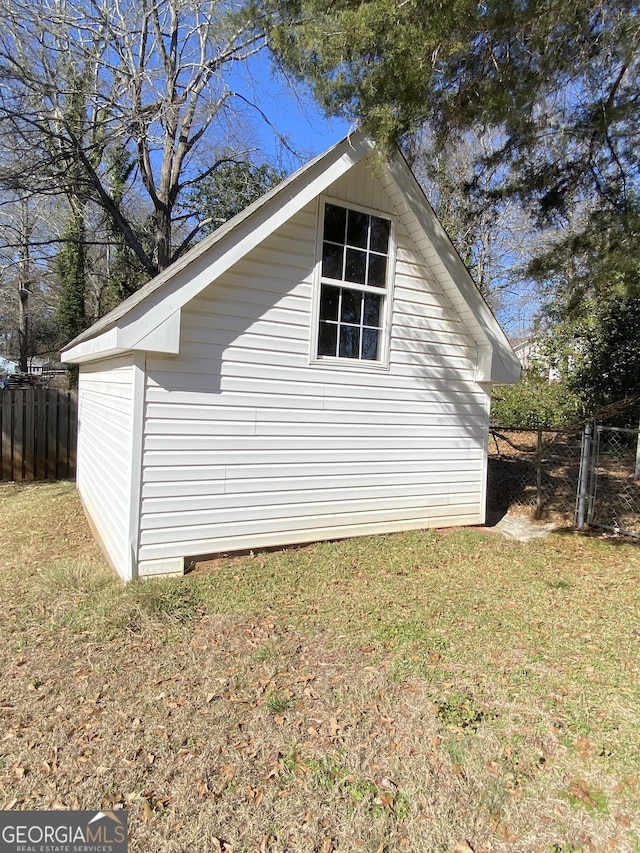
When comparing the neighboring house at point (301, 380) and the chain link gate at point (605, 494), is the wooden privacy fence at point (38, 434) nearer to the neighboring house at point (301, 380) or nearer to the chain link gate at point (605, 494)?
the neighboring house at point (301, 380)

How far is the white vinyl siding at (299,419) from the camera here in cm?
509

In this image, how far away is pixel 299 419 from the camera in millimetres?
5902

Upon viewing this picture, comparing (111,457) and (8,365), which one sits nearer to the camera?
(111,457)

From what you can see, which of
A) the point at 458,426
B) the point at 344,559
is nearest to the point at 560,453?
the point at 458,426

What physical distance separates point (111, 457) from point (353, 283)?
3.68m

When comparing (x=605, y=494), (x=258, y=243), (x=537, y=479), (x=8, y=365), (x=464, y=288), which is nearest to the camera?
(x=258, y=243)

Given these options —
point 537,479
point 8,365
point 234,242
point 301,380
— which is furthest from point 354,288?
point 8,365

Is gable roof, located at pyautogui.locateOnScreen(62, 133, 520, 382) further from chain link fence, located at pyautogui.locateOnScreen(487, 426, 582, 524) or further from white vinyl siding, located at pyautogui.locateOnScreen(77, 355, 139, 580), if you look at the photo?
chain link fence, located at pyautogui.locateOnScreen(487, 426, 582, 524)

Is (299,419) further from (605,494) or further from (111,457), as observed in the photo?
(605,494)

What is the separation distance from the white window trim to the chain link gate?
3149 mm

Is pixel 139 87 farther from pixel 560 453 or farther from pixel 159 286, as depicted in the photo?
pixel 560 453

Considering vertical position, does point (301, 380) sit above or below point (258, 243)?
below

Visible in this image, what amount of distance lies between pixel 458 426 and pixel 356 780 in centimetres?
540

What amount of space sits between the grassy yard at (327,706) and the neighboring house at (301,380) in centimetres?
84
